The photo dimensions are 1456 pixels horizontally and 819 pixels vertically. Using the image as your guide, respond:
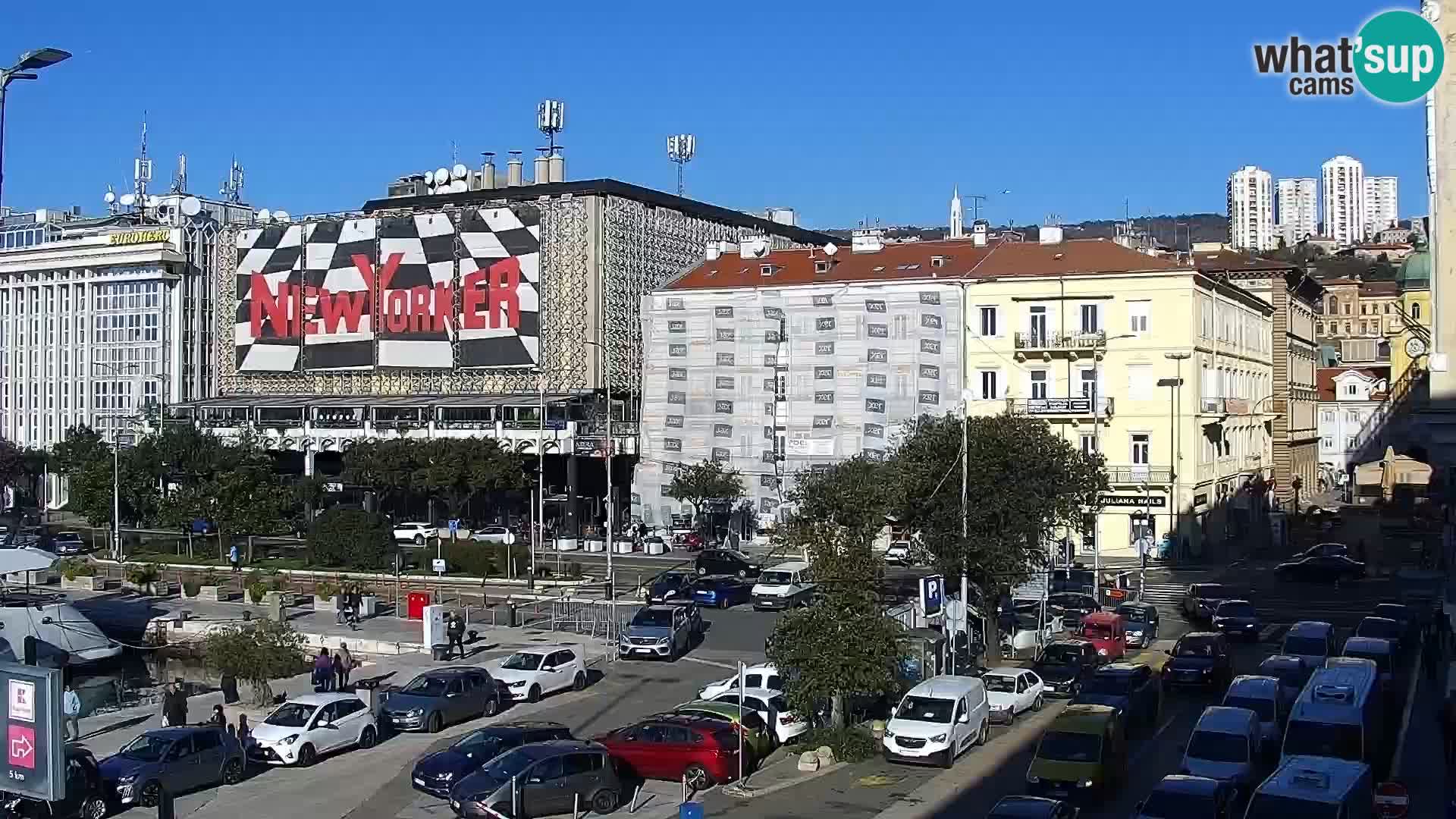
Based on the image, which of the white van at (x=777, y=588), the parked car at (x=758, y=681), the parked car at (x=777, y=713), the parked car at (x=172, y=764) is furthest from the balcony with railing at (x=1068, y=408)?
the parked car at (x=172, y=764)

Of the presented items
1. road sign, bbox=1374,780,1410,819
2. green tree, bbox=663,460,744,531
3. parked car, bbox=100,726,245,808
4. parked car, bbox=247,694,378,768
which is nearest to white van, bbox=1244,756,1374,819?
road sign, bbox=1374,780,1410,819

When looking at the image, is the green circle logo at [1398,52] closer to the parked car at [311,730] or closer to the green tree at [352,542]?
the parked car at [311,730]

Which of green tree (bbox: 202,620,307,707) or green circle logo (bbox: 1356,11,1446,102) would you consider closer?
green circle logo (bbox: 1356,11,1446,102)

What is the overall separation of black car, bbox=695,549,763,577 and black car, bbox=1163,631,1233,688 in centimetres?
2464

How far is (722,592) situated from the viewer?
5391 cm

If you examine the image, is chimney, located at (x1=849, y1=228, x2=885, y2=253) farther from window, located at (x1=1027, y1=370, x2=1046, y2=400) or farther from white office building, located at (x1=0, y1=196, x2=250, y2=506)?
white office building, located at (x1=0, y1=196, x2=250, y2=506)

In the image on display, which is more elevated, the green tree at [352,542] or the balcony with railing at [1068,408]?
the balcony with railing at [1068,408]

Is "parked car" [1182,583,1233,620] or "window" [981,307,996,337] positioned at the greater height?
"window" [981,307,996,337]

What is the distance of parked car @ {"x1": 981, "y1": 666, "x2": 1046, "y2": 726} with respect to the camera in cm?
3203

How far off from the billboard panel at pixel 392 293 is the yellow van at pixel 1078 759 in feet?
204

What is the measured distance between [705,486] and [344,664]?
113ft

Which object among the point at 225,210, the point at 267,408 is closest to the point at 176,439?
the point at 267,408

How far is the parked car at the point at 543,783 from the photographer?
2388 cm

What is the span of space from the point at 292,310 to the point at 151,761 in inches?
2855
